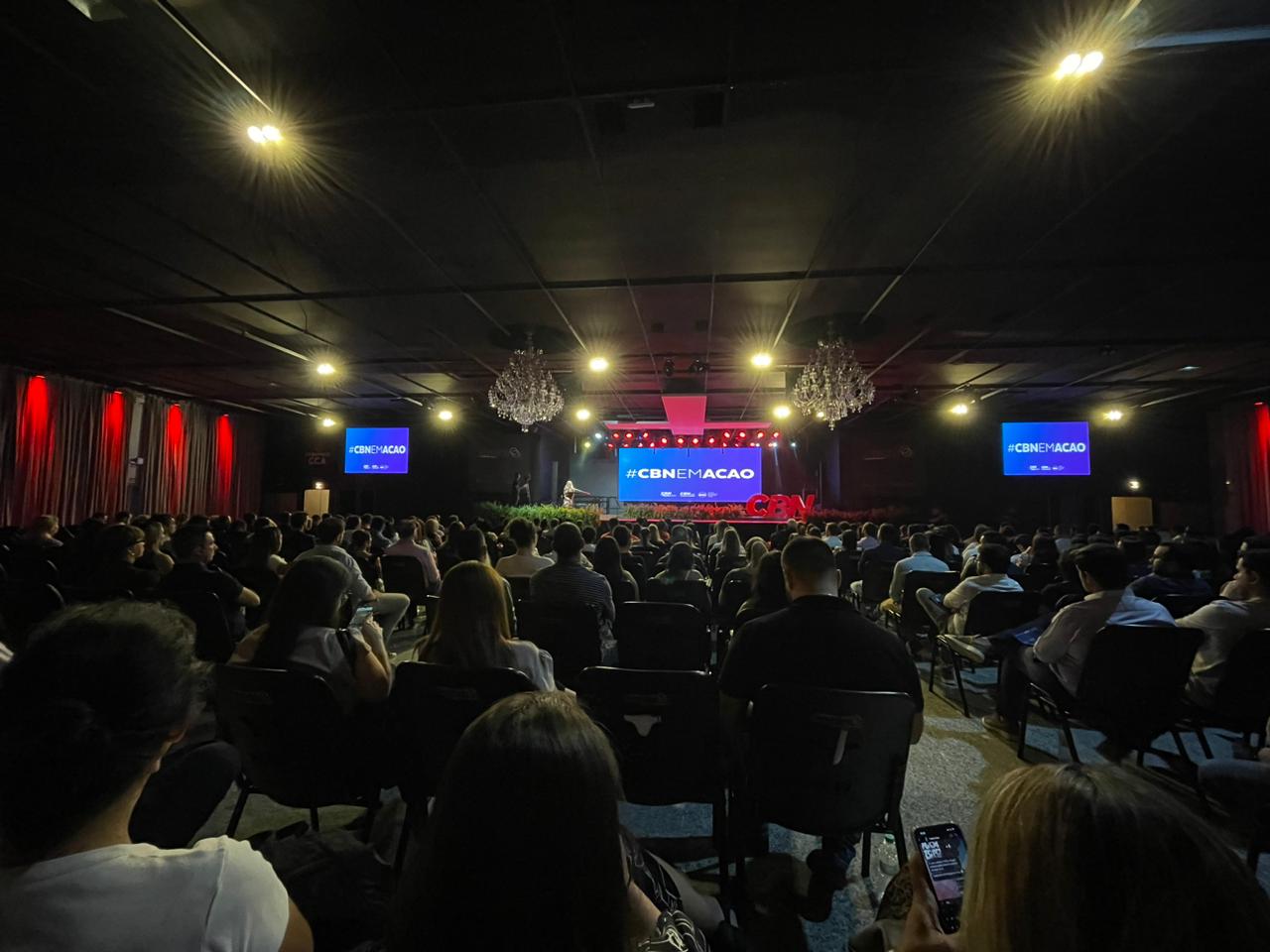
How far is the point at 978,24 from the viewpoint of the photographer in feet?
8.06

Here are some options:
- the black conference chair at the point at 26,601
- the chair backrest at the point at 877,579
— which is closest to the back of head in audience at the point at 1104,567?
the chair backrest at the point at 877,579

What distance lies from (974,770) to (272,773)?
3.47 metres

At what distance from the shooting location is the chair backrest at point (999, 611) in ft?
13.0

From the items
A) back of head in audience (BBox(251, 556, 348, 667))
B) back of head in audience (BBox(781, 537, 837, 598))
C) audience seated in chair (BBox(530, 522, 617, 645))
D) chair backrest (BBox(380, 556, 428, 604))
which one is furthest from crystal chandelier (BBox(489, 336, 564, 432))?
back of head in audience (BBox(781, 537, 837, 598))

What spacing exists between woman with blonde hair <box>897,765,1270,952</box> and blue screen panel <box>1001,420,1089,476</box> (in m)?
15.1

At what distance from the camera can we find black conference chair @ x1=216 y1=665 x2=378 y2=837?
76.8 inches

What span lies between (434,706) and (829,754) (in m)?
1.41

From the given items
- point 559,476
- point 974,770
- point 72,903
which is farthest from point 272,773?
point 559,476

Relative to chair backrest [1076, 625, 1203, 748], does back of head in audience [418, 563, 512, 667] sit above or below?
above

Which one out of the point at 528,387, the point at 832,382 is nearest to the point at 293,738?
the point at 528,387

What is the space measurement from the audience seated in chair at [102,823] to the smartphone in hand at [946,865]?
1.02 meters

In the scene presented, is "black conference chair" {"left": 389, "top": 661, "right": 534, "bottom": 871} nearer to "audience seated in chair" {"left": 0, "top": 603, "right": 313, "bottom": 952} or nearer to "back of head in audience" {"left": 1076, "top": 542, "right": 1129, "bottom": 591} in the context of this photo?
"audience seated in chair" {"left": 0, "top": 603, "right": 313, "bottom": 952}

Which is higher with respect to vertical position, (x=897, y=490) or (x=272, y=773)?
(x=897, y=490)

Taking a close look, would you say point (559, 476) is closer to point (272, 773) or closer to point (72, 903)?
point (272, 773)
